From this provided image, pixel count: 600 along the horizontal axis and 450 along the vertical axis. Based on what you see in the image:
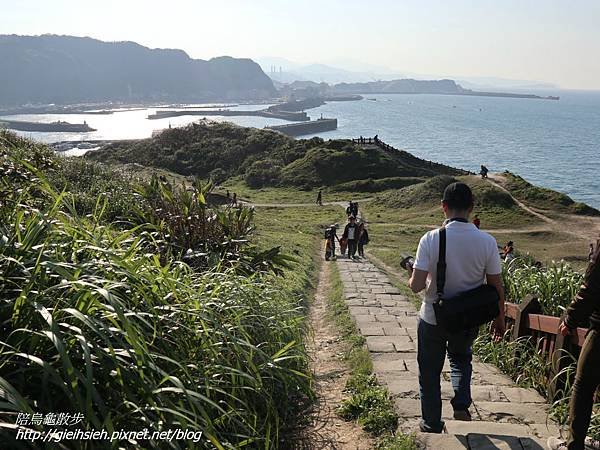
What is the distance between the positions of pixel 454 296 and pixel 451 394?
4.48 ft

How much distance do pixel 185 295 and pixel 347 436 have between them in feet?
4.76

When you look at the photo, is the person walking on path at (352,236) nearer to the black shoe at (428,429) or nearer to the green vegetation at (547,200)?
the black shoe at (428,429)

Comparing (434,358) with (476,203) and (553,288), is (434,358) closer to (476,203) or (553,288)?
(553,288)

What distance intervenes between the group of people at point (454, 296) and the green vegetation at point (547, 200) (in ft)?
95.8

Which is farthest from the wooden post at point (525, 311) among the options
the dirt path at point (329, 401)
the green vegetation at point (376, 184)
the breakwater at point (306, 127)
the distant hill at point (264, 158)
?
the breakwater at point (306, 127)

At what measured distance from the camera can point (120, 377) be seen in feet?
7.72

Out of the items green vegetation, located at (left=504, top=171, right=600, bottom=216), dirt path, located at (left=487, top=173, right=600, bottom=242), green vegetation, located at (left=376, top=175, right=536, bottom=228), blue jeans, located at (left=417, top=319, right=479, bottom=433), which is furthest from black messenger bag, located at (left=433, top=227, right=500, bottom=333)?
green vegetation, located at (left=504, top=171, right=600, bottom=216)

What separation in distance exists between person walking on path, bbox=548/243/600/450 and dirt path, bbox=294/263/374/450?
1.22 m

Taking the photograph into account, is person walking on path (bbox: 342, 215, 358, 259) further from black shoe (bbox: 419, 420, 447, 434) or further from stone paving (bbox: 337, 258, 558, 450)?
black shoe (bbox: 419, 420, 447, 434)

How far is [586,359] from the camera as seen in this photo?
10.2 ft

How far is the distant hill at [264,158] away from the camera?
45.8m

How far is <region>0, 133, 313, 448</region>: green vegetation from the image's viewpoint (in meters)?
2.29

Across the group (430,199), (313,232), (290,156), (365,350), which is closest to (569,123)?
(290,156)

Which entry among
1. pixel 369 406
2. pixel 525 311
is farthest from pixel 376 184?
pixel 369 406
